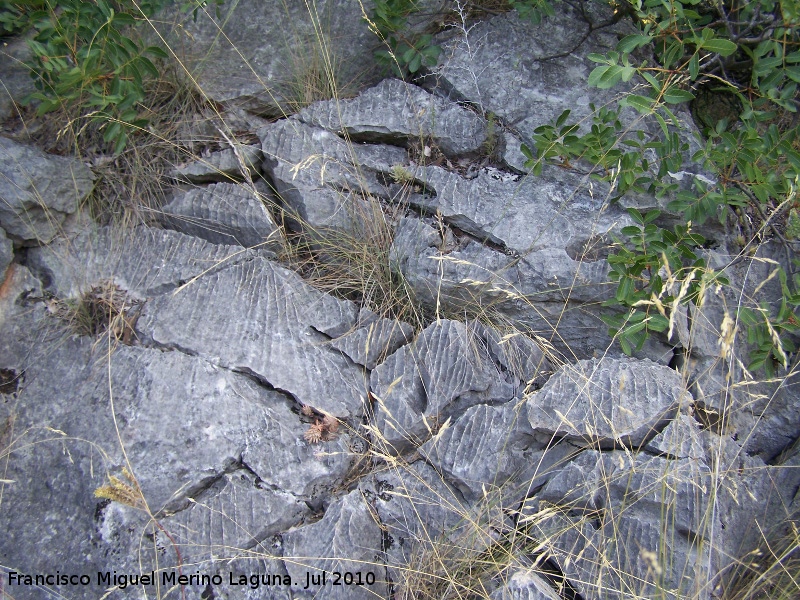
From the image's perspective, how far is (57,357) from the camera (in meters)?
2.52

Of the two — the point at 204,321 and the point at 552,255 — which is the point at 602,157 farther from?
the point at 204,321

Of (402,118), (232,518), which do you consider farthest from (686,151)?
(232,518)

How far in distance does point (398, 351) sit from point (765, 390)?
56.5 inches

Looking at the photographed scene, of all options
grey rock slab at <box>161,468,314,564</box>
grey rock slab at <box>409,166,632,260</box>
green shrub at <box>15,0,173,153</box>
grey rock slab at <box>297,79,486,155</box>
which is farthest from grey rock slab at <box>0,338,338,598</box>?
grey rock slab at <box>297,79,486,155</box>

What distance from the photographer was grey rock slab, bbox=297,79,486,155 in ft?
9.60

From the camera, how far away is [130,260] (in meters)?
2.70

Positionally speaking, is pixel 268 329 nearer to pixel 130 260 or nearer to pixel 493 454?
pixel 130 260

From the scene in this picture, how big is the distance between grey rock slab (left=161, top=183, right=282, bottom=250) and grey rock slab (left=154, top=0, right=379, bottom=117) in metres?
0.50

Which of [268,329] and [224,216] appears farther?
[224,216]

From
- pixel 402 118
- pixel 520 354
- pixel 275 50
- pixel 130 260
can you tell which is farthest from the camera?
pixel 275 50

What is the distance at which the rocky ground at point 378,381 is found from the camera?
83.9 inches

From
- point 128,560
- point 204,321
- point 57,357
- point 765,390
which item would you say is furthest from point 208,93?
point 765,390

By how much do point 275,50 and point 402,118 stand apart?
29.0 inches

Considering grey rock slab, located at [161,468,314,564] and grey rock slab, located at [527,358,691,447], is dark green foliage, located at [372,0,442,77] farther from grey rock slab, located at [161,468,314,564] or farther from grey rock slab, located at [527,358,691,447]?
grey rock slab, located at [161,468,314,564]
